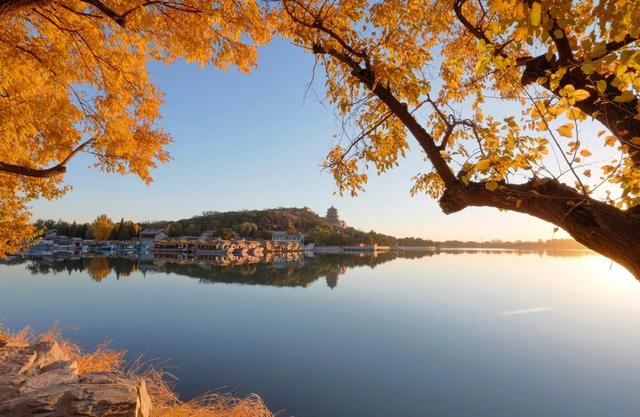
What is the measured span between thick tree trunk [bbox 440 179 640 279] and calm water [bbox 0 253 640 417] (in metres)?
6.35

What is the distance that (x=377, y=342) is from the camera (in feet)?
42.2

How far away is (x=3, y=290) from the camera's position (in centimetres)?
2219

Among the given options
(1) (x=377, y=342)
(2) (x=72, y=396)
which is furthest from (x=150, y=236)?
(2) (x=72, y=396)

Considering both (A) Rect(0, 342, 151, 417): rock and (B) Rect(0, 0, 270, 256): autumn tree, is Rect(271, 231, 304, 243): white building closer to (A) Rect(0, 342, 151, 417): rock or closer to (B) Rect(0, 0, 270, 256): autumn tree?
(B) Rect(0, 0, 270, 256): autumn tree

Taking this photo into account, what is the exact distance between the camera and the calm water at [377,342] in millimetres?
8516

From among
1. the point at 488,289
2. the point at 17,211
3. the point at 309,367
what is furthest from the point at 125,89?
the point at 488,289

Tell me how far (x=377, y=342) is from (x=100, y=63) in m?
11.1

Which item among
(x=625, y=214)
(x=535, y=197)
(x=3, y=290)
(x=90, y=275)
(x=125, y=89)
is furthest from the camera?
(x=90, y=275)

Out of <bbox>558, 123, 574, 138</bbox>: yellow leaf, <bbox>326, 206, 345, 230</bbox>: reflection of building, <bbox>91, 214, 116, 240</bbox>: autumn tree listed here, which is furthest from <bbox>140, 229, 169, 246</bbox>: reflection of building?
<bbox>558, 123, 574, 138</bbox>: yellow leaf

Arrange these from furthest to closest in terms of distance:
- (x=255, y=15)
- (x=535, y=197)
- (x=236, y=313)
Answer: (x=236, y=313) → (x=255, y=15) → (x=535, y=197)

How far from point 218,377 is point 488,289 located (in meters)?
21.8

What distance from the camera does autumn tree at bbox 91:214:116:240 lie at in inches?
3548

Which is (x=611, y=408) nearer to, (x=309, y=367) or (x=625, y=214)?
(x=309, y=367)

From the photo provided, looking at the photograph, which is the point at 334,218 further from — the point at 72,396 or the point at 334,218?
the point at 72,396
